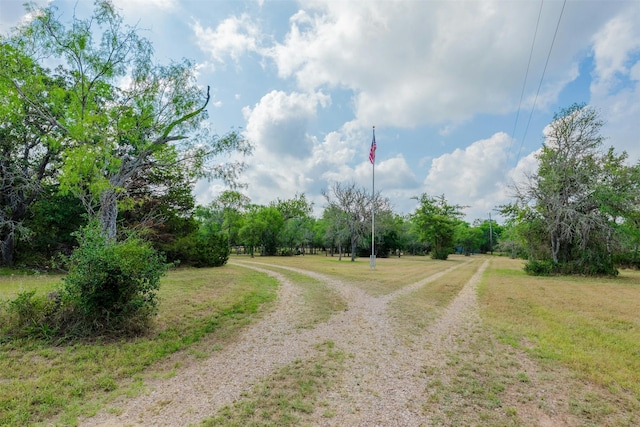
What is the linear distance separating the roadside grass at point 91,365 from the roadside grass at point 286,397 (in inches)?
63.4

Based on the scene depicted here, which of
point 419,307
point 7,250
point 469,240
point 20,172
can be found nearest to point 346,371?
point 419,307

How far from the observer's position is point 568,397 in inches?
159

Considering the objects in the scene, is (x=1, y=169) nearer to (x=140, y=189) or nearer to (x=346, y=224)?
(x=140, y=189)

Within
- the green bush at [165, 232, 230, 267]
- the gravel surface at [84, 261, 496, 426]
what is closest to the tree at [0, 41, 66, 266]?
the green bush at [165, 232, 230, 267]

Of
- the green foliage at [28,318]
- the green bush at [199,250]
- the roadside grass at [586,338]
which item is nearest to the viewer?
the roadside grass at [586,338]

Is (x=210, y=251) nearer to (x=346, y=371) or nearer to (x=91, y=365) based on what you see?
(x=91, y=365)

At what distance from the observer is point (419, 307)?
9.39 metres

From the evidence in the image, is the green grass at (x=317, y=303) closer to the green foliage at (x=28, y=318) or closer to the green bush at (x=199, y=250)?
the green foliage at (x=28, y=318)

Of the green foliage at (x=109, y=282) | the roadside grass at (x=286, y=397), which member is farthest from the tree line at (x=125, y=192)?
the roadside grass at (x=286, y=397)

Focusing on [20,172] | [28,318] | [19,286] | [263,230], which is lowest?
[19,286]

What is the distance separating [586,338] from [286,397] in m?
6.76

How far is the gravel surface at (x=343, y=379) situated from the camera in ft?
11.6

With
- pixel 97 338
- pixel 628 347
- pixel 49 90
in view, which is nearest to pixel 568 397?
pixel 628 347

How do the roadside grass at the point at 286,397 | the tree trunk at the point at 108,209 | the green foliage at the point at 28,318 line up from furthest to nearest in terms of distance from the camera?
the tree trunk at the point at 108,209
the green foliage at the point at 28,318
the roadside grass at the point at 286,397
